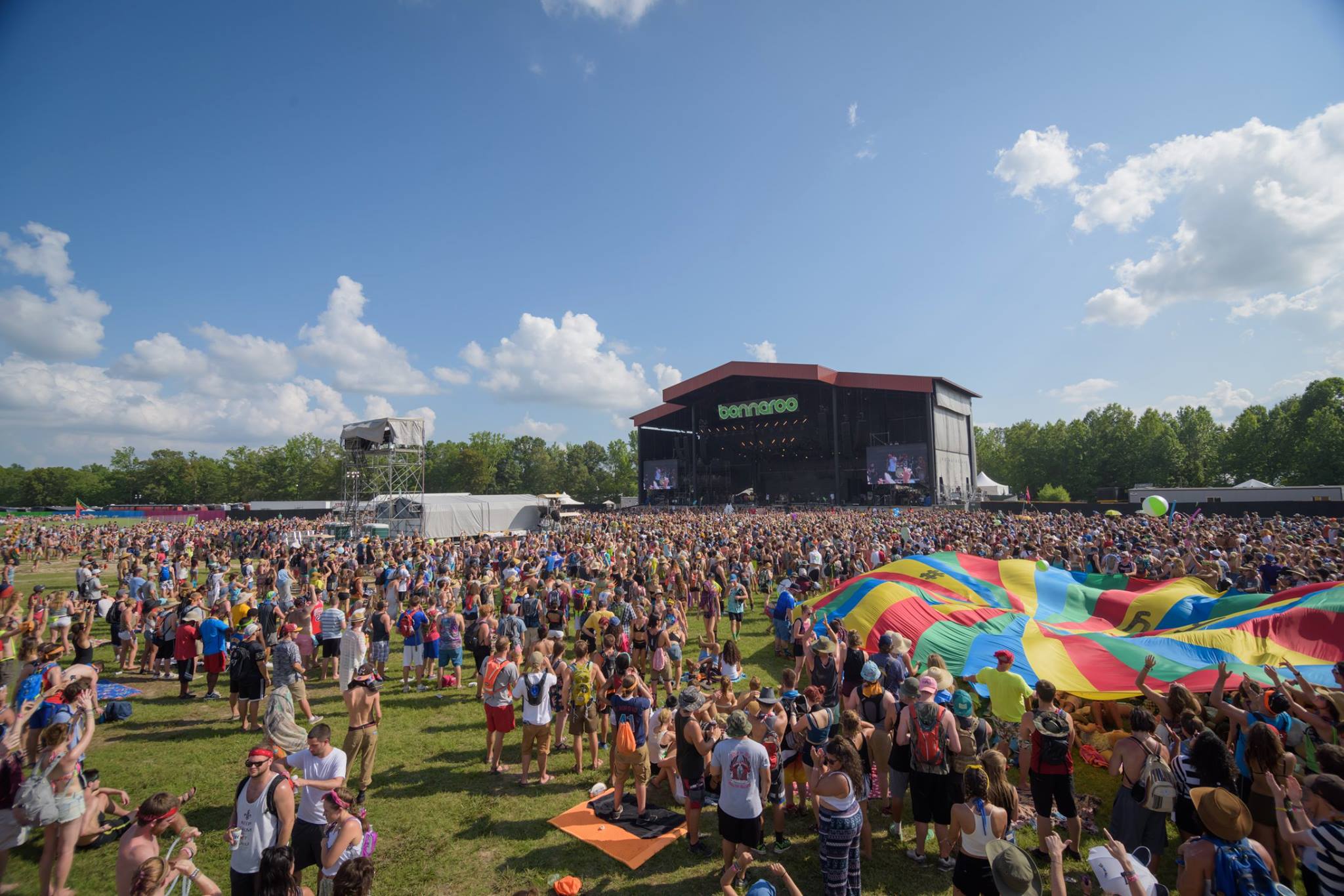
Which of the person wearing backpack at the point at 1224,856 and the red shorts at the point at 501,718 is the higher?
the person wearing backpack at the point at 1224,856

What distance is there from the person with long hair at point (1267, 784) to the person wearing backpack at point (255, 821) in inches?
258

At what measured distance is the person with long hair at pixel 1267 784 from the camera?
402 cm

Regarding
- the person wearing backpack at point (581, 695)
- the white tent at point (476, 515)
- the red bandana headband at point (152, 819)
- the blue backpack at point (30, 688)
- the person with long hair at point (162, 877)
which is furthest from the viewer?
the white tent at point (476, 515)

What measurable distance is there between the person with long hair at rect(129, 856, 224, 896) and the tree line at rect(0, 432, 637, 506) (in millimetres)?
77673

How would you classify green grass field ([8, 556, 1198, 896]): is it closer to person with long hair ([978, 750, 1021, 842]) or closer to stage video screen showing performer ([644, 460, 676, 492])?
person with long hair ([978, 750, 1021, 842])

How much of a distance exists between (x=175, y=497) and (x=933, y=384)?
10098cm

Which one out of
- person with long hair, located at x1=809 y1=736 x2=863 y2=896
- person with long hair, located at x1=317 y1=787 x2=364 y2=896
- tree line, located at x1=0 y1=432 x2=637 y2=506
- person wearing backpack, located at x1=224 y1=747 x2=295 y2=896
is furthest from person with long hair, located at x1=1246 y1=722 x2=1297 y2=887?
tree line, located at x1=0 y1=432 x2=637 y2=506

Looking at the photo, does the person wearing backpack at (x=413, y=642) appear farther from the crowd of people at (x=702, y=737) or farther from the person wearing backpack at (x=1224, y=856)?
the person wearing backpack at (x=1224, y=856)

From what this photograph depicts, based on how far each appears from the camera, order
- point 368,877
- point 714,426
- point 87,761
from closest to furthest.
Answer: point 368,877 → point 87,761 → point 714,426

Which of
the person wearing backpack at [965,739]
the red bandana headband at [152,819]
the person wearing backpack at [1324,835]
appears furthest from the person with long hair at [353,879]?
the person wearing backpack at [1324,835]

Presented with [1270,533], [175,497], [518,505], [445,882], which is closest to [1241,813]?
[445,882]

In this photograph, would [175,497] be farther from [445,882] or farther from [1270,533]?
[1270,533]

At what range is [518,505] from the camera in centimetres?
3662

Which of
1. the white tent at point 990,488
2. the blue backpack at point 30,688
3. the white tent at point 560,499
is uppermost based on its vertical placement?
the white tent at point 990,488
